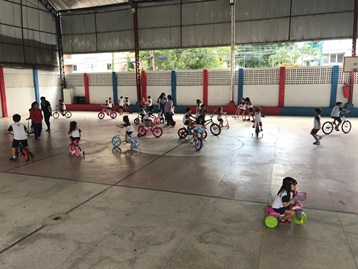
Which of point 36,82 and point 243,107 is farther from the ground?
point 36,82

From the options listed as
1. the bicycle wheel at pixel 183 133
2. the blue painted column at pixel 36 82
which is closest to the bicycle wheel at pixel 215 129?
the bicycle wheel at pixel 183 133

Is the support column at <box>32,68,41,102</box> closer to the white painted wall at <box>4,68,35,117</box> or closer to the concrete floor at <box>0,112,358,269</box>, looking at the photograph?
the white painted wall at <box>4,68,35,117</box>

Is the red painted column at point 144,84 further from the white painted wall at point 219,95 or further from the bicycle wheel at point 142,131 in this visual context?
the bicycle wheel at point 142,131

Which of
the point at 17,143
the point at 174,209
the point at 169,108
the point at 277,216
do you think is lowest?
the point at 174,209

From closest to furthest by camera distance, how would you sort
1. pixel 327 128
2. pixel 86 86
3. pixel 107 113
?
pixel 327 128, pixel 107 113, pixel 86 86

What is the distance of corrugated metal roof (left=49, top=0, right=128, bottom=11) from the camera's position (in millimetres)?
20516

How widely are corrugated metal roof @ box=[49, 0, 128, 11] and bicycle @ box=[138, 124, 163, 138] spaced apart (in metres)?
11.9

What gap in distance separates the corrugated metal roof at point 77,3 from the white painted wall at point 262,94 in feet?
32.3

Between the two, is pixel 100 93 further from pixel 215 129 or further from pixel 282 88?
pixel 215 129

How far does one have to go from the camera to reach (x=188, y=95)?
68.2 feet

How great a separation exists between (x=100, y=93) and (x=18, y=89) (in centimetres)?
547

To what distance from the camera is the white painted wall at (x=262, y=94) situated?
19016 millimetres

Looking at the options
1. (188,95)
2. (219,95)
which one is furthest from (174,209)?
(188,95)

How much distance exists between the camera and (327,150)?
888 centimetres
